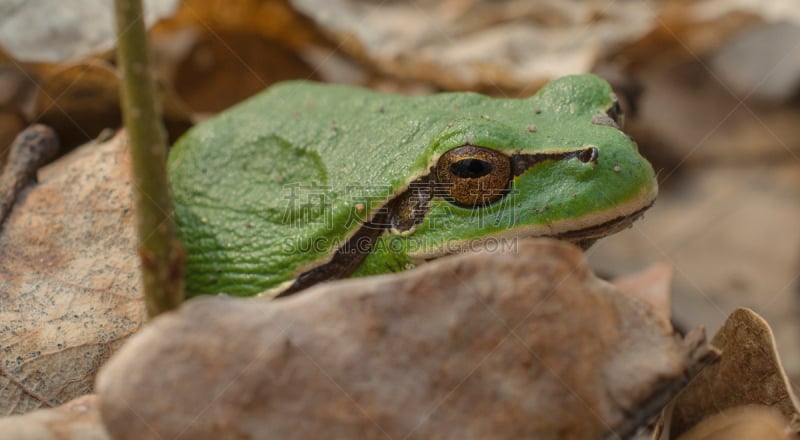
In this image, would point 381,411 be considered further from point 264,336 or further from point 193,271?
Result: point 193,271

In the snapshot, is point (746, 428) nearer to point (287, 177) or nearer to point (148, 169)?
point (148, 169)

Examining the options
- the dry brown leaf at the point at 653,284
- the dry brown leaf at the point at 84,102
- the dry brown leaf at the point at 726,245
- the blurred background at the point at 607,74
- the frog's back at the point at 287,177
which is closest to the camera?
the frog's back at the point at 287,177

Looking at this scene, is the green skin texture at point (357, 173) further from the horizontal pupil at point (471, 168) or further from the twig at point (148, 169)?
the twig at point (148, 169)

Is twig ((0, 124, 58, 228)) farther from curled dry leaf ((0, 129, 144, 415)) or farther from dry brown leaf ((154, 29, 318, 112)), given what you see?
dry brown leaf ((154, 29, 318, 112))

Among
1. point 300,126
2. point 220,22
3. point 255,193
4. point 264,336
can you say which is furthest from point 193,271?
point 220,22

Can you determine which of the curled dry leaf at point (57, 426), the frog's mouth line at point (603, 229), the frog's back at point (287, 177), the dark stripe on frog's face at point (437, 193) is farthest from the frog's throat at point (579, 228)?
the curled dry leaf at point (57, 426)

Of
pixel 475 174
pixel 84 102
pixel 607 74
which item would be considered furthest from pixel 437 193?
pixel 607 74
